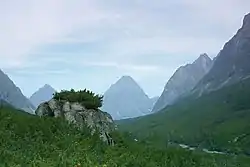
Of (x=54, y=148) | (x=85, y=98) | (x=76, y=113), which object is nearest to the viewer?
(x=54, y=148)

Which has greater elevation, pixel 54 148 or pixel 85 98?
pixel 85 98

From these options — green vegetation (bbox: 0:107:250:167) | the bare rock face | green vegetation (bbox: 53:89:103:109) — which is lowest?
green vegetation (bbox: 0:107:250:167)

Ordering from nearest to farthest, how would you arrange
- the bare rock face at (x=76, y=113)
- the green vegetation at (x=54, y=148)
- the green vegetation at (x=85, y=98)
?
the green vegetation at (x=54, y=148), the bare rock face at (x=76, y=113), the green vegetation at (x=85, y=98)

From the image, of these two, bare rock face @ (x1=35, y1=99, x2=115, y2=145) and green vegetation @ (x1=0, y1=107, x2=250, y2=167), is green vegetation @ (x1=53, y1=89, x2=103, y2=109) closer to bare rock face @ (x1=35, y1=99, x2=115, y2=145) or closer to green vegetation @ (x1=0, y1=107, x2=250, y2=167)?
bare rock face @ (x1=35, y1=99, x2=115, y2=145)

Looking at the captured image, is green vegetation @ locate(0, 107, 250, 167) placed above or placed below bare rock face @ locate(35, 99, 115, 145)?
below

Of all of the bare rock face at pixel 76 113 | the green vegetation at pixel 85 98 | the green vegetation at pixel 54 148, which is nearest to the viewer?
the green vegetation at pixel 54 148

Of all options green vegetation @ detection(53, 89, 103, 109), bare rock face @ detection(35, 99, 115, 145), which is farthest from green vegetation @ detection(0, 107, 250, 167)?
green vegetation @ detection(53, 89, 103, 109)

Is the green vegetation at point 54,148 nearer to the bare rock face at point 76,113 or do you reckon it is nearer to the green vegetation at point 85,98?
the bare rock face at point 76,113

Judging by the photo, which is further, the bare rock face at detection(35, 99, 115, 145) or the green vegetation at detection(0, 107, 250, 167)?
the bare rock face at detection(35, 99, 115, 145)

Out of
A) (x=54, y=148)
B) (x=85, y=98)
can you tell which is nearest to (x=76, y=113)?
(x=85, y=98)

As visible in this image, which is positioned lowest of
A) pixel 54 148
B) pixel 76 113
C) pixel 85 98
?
pixel 54 148

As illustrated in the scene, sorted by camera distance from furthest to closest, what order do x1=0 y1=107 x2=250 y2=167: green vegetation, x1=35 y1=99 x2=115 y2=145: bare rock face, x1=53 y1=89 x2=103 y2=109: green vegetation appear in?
1. x1=53 y1=89 x2=103 y2=109: green vegetation
2. x1=35 y1=99 x2=115 y2=145: bare rock face
3. x1=0 y1=107 x2=250 y2=167: green vegetation

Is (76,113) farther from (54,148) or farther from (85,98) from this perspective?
(54,148)

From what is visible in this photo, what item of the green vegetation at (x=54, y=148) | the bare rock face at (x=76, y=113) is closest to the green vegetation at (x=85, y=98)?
the bare rock face at (x=76, y=113)
